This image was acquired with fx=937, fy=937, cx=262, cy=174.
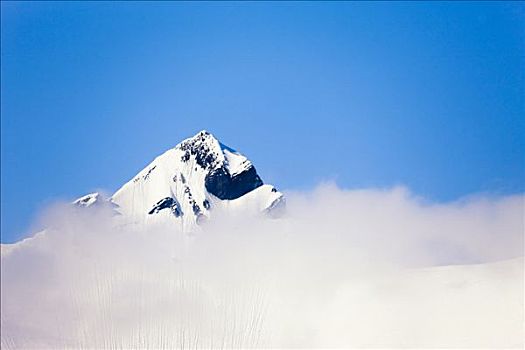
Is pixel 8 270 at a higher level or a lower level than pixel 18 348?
higher

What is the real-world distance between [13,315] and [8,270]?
10.00m

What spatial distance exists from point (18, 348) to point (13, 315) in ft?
24.0

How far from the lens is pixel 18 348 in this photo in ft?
642

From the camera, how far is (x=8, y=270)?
196500 millimetres

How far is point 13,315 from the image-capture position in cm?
19862

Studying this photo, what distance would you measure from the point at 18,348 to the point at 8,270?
16400 millimetres
